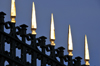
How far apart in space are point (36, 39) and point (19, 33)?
0.96 m

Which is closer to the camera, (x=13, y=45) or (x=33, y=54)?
(x=13, y=45)

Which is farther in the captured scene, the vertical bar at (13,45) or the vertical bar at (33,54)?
the vertical bar at (33,54)

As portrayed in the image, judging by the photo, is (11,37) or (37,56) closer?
(11,37)

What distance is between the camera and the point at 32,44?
1655 centimetres

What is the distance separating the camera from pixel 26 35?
16.3 metres

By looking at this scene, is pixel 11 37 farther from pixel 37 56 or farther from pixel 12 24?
pixel 37 56

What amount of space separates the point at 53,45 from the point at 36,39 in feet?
3.77

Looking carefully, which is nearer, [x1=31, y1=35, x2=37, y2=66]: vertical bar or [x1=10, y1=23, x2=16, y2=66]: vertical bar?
[x1=10, y1=23, x2=16, y2=66]: vertical bar

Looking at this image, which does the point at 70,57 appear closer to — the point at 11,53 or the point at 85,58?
the point at 85,58

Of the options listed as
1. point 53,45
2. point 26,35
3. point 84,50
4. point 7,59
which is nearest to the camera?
point 7,59

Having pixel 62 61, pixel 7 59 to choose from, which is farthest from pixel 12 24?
pixel 62 61

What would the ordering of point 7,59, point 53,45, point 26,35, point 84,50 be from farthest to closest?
point 84,50 → point 53,45 → point 26,35 → point 7,59

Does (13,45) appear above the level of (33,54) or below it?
above

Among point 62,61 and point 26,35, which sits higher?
point 26,35
